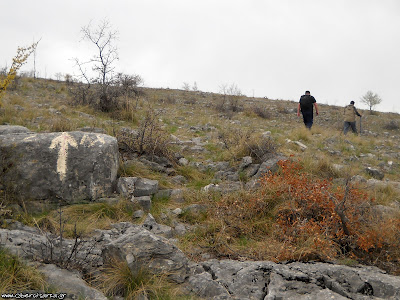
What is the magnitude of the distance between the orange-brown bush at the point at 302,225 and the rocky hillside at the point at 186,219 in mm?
15

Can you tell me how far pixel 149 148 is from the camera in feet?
18.0

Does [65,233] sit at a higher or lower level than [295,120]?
lower

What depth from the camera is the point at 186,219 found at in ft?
13.1

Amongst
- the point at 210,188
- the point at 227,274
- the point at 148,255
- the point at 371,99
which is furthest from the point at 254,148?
the point at 371,99

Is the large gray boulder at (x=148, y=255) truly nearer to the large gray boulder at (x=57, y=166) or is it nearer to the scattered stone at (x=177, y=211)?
the scattered stone at (x=177, y=211)

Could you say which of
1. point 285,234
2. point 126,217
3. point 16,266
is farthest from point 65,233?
point 285,234

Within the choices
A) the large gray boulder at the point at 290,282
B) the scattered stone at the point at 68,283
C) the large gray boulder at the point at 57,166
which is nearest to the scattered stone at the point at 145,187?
the large gray boulder at the point at 57,166

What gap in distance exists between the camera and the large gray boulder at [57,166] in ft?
12.5

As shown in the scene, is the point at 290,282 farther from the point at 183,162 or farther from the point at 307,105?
the point at 307,105

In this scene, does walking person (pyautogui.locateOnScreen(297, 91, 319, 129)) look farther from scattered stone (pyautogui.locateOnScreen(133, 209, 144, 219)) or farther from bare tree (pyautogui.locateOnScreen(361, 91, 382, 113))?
bare tree (pyautogui.locateOnScreen(361, 91, 382, 113))

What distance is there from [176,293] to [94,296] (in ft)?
1.90

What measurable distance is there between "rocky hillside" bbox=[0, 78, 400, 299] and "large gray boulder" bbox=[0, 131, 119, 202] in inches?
0.5

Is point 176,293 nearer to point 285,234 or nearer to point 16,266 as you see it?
point 16,266

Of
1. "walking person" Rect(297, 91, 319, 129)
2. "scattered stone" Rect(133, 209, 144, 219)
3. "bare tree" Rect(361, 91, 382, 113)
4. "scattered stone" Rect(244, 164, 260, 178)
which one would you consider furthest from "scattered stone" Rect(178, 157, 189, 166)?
"bare tree" Rect(361, 91, 382, 113)
